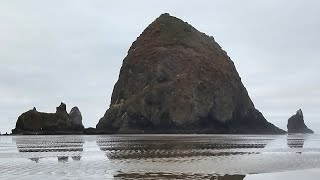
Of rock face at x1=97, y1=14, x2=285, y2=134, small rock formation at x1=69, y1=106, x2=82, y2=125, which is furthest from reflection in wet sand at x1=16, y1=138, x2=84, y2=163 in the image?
small rock formation at x1=69, y1=106, x2=82, y2=125

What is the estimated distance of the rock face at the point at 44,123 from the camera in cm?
14462

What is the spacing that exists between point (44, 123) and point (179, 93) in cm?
4827

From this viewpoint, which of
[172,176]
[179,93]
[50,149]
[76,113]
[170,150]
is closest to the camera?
[172,176]

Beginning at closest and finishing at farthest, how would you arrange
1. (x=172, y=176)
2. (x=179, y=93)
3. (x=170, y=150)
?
(x=172, y=176)
(x=170, y=150)
(x=179, y=93)

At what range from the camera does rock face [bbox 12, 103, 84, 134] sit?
14462cm

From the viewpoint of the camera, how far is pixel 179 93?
163 meters

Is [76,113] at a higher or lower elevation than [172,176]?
higher

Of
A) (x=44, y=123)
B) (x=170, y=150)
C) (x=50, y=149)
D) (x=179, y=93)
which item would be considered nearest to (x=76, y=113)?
(x=44, y=123)

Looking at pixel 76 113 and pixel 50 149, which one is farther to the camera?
pixel 76 113

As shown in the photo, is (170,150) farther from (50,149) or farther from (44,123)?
(44,123)

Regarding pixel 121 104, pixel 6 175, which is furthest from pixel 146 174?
pixel 121 104

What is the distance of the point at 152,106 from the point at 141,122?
24.0 ft

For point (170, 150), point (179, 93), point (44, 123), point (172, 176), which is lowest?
point (172, 176)

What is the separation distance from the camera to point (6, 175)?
2548cm
